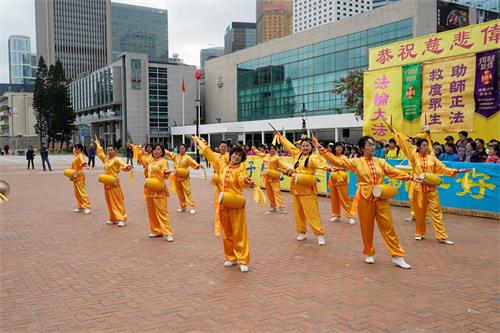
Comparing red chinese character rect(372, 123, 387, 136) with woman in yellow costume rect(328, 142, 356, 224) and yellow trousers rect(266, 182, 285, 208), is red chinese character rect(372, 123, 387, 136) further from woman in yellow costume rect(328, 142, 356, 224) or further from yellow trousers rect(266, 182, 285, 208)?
woman in yellow costume rect(328, 142, 356, 224)

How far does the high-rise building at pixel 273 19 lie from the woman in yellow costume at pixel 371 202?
132 meters

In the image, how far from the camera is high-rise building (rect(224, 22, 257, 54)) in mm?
136500

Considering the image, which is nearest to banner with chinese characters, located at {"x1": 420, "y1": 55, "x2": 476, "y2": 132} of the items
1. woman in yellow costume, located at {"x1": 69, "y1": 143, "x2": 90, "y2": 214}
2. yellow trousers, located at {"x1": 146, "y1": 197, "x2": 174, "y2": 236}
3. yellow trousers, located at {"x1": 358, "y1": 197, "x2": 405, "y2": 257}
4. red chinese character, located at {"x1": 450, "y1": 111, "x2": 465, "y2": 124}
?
red chinese character, located at {"x1": 450, "y1": 111, "x2": 465, "y2": 124}

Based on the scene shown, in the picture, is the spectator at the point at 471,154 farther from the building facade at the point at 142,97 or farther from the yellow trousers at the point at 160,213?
the building facade at the point at 142,97

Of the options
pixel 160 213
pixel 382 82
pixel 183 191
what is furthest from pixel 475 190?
pixel 160 213

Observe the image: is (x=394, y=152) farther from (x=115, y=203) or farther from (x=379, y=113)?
(x=115, y=203)

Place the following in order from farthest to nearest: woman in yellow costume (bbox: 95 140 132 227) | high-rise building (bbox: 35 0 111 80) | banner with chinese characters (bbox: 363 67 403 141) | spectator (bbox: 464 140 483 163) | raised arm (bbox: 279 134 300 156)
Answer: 1. high-rise building (bbox: 35 0 111 80)
2. banner with chinese characters (bbox: 363 67 403 141)
3. spectator (bbox: 464 140 483 163)
4. woman in yellow costume (bbox: 95 140 132 227)
5. raised arm (bbox: 279 134 300 156)

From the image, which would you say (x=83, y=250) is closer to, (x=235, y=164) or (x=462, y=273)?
(x=235, y=164)

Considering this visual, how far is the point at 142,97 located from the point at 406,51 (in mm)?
52787

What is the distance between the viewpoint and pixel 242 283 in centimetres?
531

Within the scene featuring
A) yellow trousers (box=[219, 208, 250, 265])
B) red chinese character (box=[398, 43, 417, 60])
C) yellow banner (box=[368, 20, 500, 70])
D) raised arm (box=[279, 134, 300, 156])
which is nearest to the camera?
yellow trousers (box=[219, 208, 250, 265])

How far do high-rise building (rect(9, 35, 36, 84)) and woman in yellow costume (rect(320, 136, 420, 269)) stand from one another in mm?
166628

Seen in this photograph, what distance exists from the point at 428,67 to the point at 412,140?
473 cm

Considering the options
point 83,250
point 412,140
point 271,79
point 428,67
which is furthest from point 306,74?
point 83,250
